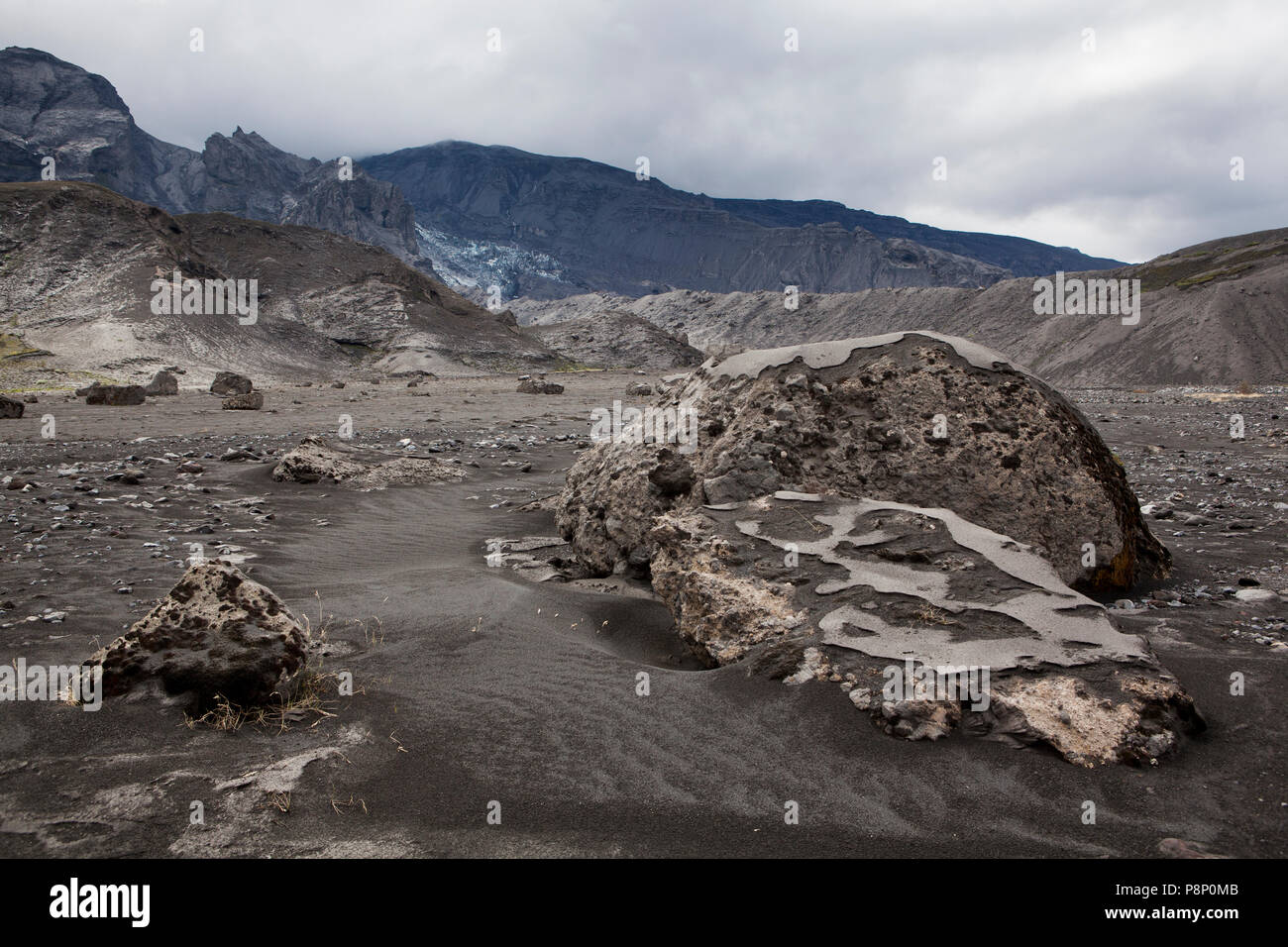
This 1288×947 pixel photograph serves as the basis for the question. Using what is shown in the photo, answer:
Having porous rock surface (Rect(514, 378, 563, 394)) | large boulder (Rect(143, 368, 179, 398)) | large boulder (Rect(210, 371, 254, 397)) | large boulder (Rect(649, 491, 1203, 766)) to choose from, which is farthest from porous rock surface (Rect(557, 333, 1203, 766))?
large boulder (Rect(143, 368, 179, 398))

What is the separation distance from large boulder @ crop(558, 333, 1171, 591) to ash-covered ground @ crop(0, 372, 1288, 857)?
550 mm

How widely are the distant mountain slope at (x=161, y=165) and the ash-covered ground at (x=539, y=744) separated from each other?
381 ft

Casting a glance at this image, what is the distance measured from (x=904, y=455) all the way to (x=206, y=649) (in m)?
4.62

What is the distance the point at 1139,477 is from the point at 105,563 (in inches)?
437

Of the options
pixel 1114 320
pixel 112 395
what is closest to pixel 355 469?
pixel 112 395

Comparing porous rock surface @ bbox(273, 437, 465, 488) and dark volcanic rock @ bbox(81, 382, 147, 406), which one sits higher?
dark volcanic rock @ bbox(81, 382, 147, 406)

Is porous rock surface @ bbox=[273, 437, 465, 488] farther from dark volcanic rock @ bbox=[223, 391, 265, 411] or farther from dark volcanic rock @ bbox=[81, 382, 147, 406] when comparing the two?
dark volcanic rock @ bbox=[81, 382, 147, 406]

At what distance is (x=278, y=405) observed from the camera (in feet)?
70.8

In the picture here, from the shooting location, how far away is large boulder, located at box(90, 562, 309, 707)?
11.5 ft

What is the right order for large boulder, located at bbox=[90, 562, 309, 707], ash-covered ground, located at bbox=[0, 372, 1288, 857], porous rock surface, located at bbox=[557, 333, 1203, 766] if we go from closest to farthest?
ash-covered ground, located at bbox=[0, 372, 1288, 857]
porous rock surface, located at bbox=[557, 333, 1203, 766]
large boulder, located at bbox=[90, 562, 309, 707]

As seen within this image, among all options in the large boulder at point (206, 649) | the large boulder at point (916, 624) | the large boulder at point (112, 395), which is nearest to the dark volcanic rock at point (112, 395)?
the large boulder at point (112, 395)

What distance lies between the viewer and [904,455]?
229 inches

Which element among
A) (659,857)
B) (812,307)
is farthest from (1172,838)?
(812,307)

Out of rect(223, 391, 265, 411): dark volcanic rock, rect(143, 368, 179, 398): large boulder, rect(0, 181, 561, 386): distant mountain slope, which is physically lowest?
rect(223, 391, 265, 411): dark volcanic rock
